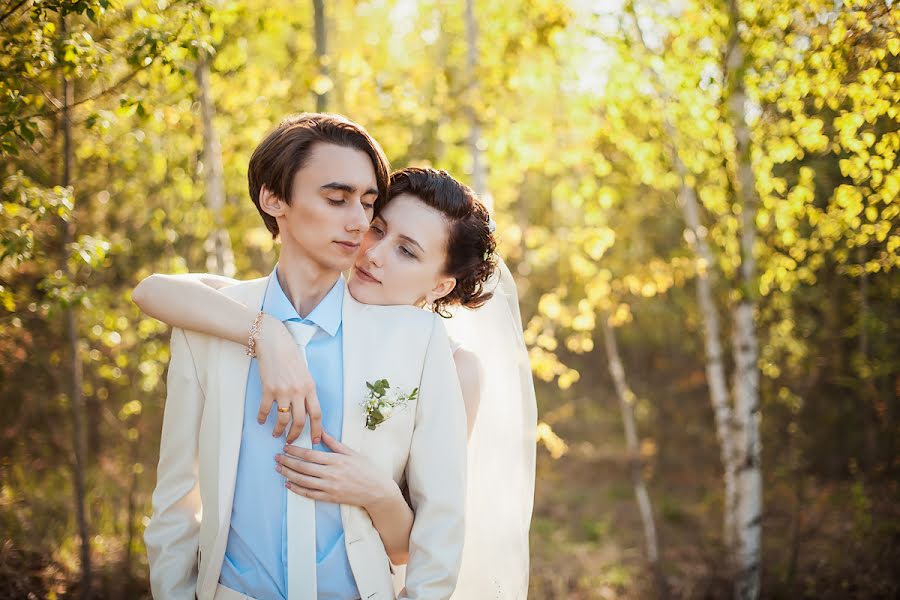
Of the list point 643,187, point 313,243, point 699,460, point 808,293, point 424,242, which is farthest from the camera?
point 699,460

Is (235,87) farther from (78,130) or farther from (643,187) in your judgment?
(643,187)

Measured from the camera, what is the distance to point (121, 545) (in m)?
5.64

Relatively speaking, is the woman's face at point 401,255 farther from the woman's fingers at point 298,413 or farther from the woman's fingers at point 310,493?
the woman's fingers at point 310,493

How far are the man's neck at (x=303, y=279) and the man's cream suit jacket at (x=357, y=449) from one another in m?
0.17

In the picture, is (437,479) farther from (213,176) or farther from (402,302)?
(213,176)

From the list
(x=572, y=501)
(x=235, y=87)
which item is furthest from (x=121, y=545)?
(x=572, y=501)

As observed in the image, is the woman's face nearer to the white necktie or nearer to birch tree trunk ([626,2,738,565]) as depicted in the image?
the white necktie

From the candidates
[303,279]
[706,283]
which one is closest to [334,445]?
[303,279]

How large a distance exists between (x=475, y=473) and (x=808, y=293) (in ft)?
22.6

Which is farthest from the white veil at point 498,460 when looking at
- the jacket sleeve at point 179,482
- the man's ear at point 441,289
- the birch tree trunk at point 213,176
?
the birch tree trunk at point 213,176

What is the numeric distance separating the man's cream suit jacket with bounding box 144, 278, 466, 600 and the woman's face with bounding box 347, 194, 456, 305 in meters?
0.18

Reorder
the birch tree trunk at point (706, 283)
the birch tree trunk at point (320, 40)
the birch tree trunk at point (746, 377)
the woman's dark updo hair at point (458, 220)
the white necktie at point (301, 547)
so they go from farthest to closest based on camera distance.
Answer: the birch tree trunk at point (706, 283)
the birch tree trunk at point (320, 40)
the birch tree trunk at point (746, 377)
the woman's dark updo hair at point (458, 220)
the white necktie at point (301, 547)

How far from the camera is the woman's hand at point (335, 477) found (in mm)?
1838

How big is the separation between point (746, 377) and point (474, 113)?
266 centimetres
